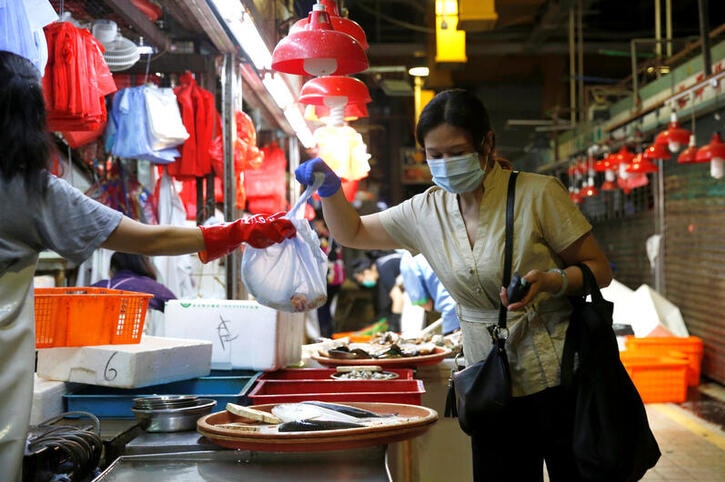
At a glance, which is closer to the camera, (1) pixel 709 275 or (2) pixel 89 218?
(2) pixel 89 218

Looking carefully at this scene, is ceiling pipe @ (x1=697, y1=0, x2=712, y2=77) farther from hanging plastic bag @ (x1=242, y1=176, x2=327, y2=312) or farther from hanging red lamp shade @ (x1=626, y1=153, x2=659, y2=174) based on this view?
hanging plastic bag @ (x1=242, y1=176, x2=327, y2=312)

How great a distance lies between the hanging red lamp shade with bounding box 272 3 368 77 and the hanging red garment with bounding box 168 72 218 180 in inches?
89.3

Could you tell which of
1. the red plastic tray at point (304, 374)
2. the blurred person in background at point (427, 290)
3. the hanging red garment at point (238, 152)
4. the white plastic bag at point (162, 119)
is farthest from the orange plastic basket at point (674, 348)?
the red plastic tray at point (304, 374)

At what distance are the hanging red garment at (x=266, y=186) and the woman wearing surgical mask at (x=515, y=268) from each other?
6.22 metres

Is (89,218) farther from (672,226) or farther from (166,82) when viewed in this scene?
(672,226)

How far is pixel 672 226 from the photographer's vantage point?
14.3 m

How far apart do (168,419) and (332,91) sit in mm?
3313

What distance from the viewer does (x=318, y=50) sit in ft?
14.2

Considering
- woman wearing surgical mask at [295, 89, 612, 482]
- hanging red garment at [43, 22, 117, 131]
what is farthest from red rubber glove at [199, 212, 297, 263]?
hanging red garment at [43, 22, 117, 131]

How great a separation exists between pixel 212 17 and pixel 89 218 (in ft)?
10.2

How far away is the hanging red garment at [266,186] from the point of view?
930cm

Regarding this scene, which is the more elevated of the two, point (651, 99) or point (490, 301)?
point (651, 99)

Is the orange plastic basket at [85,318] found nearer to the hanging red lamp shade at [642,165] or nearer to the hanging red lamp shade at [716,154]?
the hanging red lamp shade at [716,154]

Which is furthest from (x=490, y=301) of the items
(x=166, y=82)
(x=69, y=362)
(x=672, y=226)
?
(x=672, y=226)
